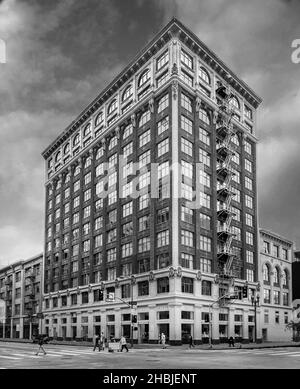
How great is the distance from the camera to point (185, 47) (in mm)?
69062

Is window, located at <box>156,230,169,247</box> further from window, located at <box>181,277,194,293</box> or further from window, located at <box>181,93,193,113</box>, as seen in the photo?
window, located at <box>181,93,193,113</box>

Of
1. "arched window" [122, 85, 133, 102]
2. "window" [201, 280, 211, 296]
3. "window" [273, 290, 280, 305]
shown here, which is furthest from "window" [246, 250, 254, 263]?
"arched window" [122, 85, 133, 102]

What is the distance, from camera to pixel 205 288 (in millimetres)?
65562

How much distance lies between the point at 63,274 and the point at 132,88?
39116 mm

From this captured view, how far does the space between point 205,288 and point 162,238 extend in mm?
9791

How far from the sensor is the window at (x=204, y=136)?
7038cm

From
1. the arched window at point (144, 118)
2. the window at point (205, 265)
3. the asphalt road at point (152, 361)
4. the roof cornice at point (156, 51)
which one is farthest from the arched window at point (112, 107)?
the asphalt road at point (152, 361)

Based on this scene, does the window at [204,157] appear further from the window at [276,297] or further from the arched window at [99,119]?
the window at [276,297]

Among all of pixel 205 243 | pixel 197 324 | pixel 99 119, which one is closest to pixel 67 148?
pixel 99 119

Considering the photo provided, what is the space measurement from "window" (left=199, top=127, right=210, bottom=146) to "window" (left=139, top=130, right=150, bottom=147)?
794 cm

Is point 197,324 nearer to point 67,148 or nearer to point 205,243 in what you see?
point 205,243
